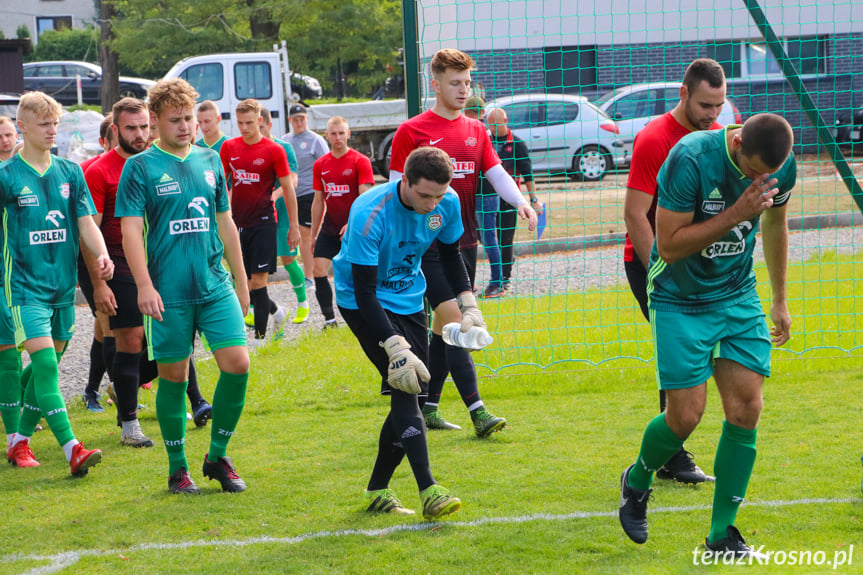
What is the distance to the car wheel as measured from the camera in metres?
12.8

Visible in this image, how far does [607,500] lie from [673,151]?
1.81m

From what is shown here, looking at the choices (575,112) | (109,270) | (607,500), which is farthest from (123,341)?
(575,112)

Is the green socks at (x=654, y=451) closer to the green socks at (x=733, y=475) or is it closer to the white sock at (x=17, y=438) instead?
the green socks at (x=733, y=475)

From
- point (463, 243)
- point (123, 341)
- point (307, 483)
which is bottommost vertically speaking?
point (307, 483)

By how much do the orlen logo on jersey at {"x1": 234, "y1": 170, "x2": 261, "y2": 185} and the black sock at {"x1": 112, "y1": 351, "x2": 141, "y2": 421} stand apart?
2.89 metres

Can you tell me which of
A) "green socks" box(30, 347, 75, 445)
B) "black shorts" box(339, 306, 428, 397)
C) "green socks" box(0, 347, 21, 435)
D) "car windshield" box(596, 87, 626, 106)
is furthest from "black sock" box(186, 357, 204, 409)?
"car windshield" box(596, 87, 626, 106)

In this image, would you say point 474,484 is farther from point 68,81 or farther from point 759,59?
point 68,81

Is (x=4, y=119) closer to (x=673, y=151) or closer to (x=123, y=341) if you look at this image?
(x=123, y=341)

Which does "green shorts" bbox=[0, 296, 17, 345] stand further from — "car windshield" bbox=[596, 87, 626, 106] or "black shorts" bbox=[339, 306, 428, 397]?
"car windshield" bbox=[596, 87, 626, 106]

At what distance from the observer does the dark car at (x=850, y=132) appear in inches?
359

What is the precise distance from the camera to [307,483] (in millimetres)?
5094

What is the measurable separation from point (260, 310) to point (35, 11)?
162 ft

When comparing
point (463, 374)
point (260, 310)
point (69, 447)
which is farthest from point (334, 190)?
point (69, 447)

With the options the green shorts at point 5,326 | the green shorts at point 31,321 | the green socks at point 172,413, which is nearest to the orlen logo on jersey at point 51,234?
the green shorts at point 31,321
